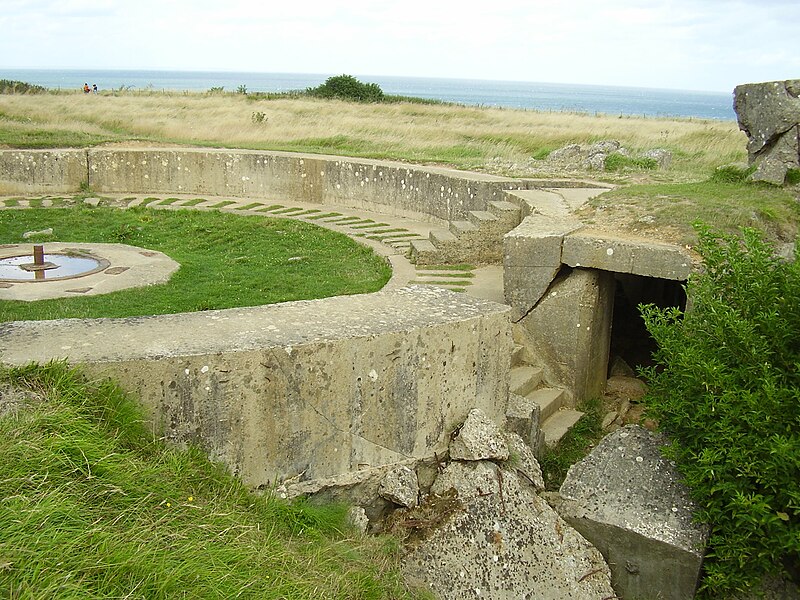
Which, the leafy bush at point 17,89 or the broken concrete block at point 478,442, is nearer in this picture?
the broken concrete block at point 478,442

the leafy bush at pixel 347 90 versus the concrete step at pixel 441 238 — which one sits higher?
the leafy bush at pixel 347 90

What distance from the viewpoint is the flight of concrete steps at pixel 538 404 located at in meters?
6.25

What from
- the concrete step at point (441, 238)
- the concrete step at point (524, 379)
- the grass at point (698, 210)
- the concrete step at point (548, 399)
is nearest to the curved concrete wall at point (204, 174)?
the concrete step at point (441, 238)

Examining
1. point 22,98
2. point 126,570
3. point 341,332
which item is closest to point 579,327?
point 341,332

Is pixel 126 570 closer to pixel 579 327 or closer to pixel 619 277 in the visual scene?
pixel 579 327

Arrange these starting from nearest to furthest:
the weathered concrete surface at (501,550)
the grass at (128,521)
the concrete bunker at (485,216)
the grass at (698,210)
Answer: the grass at (128,521) → the weathered concrete surface at (501,550) → the concrete bunker at (485,216) → the grass at (698,210)

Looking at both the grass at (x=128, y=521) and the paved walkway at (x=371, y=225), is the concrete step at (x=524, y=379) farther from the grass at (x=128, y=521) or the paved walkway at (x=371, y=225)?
the grass at (x=128, y=521)

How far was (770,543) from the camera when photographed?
4.79 m

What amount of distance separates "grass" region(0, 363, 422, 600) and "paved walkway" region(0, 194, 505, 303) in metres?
4.31

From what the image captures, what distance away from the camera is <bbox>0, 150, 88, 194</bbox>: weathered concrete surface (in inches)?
594

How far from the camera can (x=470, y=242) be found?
9.83 metres

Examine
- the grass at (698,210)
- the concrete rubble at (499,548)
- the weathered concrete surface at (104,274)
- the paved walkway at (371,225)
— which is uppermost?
the grass at (698,210)

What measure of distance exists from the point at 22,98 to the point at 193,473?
3029 centimetres

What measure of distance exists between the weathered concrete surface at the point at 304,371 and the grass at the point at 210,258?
9.23 feet
